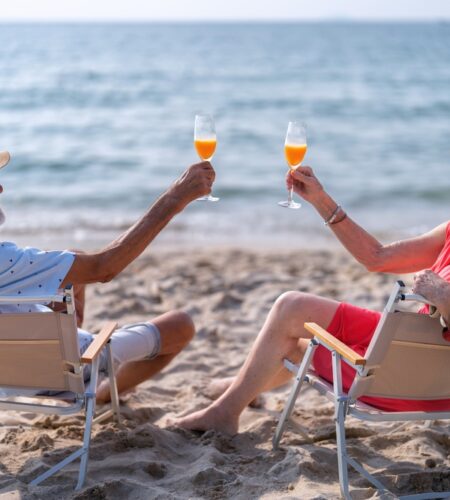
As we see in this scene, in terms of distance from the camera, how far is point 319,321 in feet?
10.9

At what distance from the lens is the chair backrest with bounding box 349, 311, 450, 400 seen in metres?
2.79

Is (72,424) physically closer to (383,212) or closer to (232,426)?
(232,426)

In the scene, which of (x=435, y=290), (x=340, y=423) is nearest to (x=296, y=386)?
(x=340, y=423)

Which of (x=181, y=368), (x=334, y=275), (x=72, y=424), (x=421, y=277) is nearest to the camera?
(x=421, y=277)

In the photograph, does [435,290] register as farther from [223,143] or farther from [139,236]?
[223,143]

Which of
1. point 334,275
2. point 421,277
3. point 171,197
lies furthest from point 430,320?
point 334,275

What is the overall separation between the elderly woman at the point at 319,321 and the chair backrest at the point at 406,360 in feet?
0.40

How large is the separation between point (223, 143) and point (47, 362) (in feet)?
38.2

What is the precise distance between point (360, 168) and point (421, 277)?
9.71 meters

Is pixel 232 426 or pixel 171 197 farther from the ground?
pixel 171 197

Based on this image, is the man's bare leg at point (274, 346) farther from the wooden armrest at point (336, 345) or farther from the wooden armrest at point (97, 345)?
the wooden armrest at point (97, 345)

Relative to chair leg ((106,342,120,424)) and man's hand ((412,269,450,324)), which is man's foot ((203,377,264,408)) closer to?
chair leg ((106,342,120,424))

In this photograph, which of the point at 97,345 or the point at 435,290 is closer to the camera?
the point at 435,290

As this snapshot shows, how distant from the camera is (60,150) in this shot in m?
13.6
